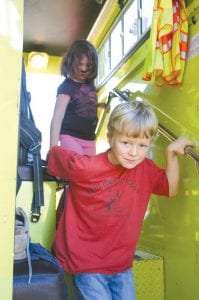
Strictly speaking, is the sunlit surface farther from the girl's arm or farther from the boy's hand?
the boy's hand

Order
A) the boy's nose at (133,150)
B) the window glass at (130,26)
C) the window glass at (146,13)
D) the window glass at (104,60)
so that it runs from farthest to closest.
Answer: the window glass at (104,60), the window glass at (130,26), the window glass at (146,13), the boy's nose at (133,150)

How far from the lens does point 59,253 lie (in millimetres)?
1512

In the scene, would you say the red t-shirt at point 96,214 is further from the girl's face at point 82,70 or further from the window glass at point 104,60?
the window glass at point 104,60

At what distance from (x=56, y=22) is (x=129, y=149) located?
277 centimetres

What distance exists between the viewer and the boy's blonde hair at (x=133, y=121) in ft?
4.86

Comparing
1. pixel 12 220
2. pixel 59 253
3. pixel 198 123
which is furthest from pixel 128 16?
pixel 12 220

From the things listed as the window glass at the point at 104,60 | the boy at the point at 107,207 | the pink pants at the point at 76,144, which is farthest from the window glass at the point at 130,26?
the boy at the point at 107,207

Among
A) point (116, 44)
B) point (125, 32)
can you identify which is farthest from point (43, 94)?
point (125, 32)

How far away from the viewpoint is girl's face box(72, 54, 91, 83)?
7.84 feet

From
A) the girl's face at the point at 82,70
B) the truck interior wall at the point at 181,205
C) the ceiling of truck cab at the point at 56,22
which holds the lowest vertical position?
the truck interior wall at the point at 181,205

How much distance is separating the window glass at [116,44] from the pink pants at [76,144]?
52.3 inches

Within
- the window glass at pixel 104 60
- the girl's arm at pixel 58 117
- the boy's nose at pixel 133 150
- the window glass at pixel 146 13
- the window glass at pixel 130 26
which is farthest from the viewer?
the window glass at pixel 104 60

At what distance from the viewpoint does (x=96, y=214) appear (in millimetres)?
1530

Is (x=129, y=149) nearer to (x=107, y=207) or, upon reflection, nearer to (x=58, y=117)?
(x=107, y=207)
